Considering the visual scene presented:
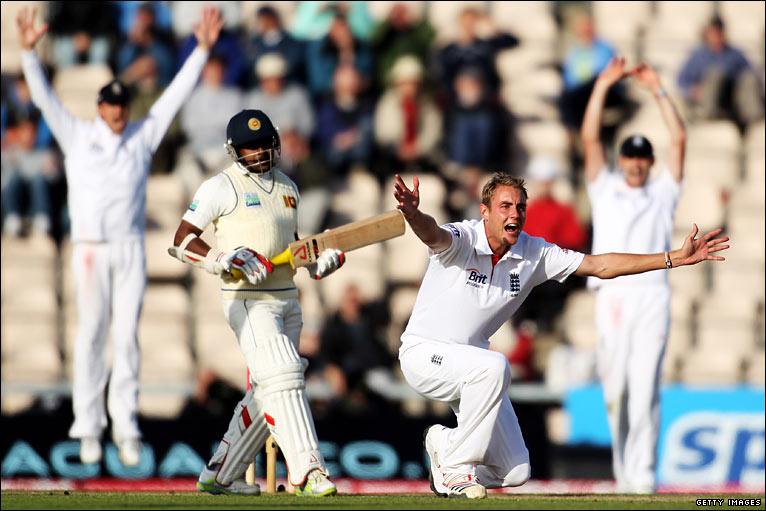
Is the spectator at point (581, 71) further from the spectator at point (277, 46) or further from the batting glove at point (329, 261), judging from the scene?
the batting glove at point (329, 261)

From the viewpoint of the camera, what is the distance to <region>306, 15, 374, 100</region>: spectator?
12688 millimetres

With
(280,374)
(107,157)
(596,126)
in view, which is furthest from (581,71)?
(280,374)

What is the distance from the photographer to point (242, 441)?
747 cm

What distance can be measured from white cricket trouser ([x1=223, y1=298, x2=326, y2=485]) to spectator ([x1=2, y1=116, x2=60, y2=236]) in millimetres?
5114

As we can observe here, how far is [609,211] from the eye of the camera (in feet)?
30.3

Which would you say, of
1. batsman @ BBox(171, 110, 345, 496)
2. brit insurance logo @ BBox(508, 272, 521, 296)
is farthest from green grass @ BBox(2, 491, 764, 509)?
brit insurance logo @ BBox(508, 272, 521, 296)

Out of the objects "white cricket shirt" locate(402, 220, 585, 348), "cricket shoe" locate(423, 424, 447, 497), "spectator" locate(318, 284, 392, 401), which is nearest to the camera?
"white cricket shirt" locate(402, 220, 585, 348)

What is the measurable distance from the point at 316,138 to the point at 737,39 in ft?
13.4

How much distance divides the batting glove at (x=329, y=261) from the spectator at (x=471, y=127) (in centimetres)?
551

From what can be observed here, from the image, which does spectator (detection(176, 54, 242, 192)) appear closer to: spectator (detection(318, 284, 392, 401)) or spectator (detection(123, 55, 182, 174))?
spectator (detection(123, 55, 182, 174))

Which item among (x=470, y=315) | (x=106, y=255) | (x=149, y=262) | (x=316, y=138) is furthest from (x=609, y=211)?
(x=149, y=262)

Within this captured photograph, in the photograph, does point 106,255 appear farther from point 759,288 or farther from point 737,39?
point 737,39

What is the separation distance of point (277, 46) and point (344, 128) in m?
0.86

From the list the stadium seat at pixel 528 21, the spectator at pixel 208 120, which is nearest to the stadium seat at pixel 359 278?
the spectator at pixel 208 120
